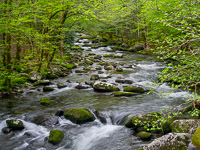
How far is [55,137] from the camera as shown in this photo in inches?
261

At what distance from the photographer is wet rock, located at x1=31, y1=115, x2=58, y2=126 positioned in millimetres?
7952

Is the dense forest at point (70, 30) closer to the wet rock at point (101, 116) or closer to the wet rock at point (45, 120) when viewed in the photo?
the wet rock at point (45, 120)

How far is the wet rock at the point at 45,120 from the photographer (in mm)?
7952

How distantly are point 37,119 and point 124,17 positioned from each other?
3145 centimetres

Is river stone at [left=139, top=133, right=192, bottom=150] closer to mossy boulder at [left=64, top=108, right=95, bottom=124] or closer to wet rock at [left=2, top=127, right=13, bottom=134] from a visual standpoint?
mossy boulder at [left=64, top=108, right=95, bottom=124]

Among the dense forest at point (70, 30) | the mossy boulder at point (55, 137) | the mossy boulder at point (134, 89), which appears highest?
the dense forest at point (70, 30)

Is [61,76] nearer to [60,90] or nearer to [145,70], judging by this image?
[60,90]

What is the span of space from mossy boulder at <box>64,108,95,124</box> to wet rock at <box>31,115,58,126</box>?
540mm

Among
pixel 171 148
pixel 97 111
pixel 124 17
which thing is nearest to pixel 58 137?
pixel 97 111

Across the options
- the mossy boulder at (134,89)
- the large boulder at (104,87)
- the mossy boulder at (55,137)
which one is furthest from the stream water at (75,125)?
the mossy boulder at (134,89)

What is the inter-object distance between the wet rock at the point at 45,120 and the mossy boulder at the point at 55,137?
1131 millimetres

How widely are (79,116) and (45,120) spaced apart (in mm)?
1517

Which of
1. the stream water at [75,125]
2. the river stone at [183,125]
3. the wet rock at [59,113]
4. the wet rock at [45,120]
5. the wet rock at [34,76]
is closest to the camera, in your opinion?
the river stone at [183,125]

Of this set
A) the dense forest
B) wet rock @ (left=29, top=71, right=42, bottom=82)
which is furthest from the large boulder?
wet rock @ (left=29, top=71, right=42, bottom=82)
